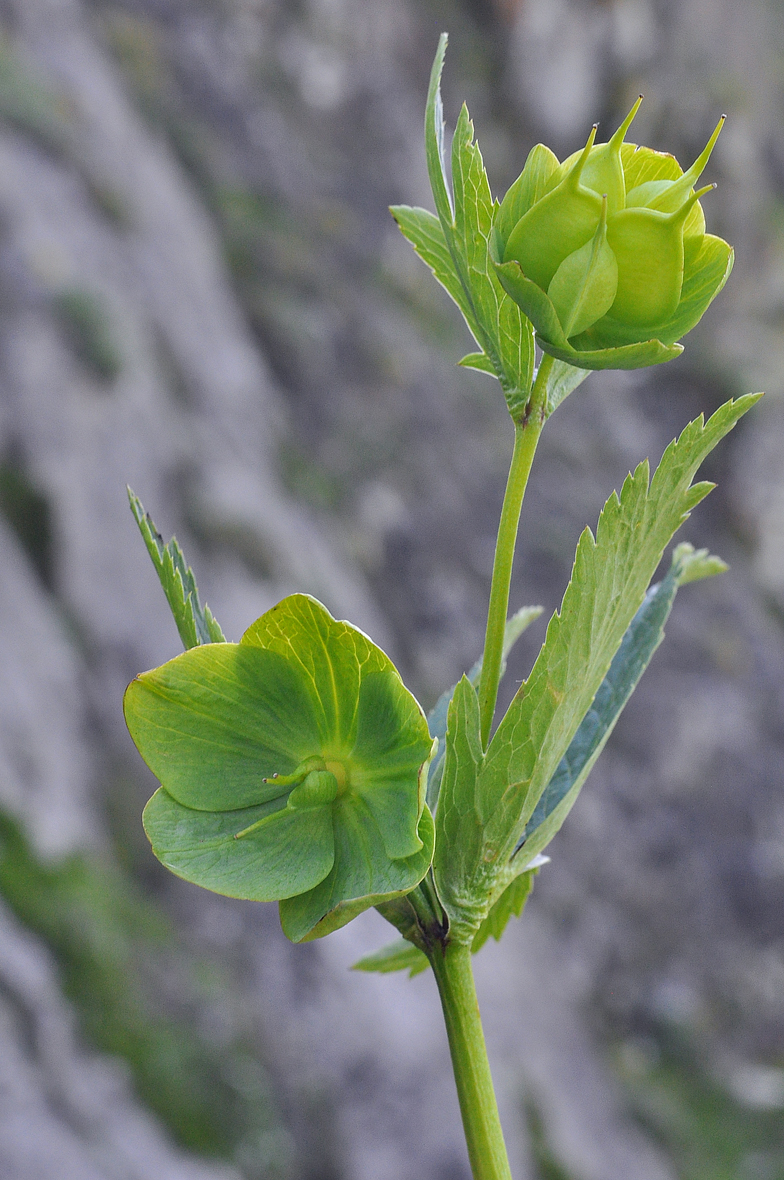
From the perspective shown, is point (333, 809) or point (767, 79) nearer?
point (333, 809)

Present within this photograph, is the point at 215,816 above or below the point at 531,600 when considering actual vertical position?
below

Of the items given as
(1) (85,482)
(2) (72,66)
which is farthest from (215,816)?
(2) (72,66)

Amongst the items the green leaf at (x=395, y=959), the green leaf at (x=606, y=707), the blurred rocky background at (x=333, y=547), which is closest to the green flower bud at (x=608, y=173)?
the green leaf at (x=606, y=707)

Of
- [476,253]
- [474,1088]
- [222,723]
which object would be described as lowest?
[474,1088]

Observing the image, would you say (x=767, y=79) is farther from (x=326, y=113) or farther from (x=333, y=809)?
(x=333, y=809)

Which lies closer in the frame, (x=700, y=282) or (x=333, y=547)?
(x=700, y=282)

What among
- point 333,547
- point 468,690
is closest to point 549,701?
point 468,690

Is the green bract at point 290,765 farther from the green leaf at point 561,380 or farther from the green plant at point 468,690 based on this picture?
the green leaf at point 561,380

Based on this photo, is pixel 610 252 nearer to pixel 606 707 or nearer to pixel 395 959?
pixel 606 707
